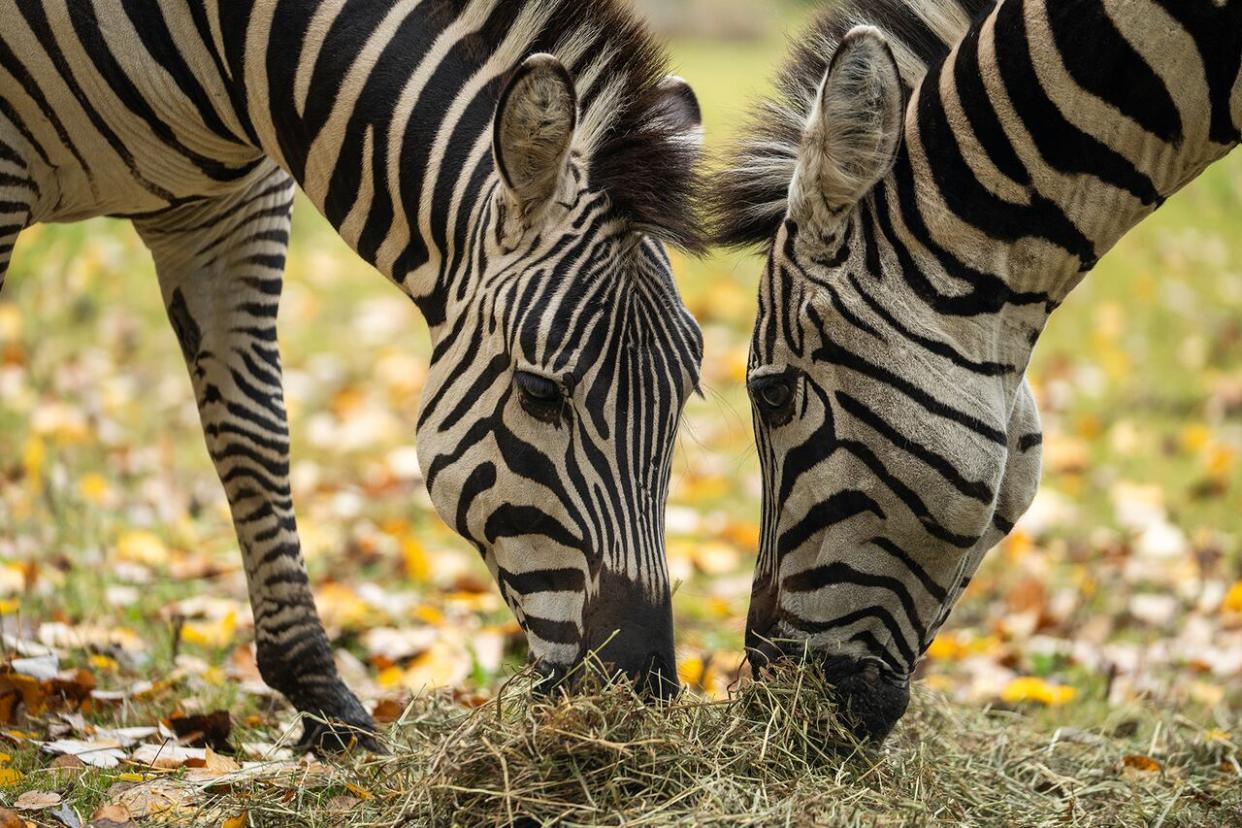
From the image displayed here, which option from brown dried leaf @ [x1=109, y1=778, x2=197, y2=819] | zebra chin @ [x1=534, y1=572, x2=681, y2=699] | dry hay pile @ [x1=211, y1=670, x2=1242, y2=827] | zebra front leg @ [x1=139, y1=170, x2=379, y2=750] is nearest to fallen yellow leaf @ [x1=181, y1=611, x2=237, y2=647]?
zebra front leg @ [x1=139, y1=170, x2=379, y2=750]

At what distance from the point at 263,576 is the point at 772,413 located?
191 centimetres

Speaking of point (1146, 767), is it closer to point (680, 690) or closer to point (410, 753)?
point (680, 690)

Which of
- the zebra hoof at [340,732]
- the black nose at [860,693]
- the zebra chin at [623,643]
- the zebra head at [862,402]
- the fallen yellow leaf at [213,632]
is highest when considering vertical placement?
the zebra head at [862,402]

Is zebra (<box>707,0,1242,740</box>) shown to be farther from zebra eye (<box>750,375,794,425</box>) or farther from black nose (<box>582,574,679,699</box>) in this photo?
black nose (<box>582,574,679,699</box>)

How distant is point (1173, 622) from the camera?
5914mm

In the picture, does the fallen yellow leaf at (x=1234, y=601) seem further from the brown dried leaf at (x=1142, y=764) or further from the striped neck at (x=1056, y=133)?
the striped neck at (x=1056, y=133)

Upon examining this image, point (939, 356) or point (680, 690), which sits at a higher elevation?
point (939, 356)

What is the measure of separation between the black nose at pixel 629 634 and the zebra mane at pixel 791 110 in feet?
3.13

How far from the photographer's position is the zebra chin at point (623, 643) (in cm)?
306

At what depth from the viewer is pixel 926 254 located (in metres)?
3.11

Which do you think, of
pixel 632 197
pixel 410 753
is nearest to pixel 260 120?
pixel 632 197

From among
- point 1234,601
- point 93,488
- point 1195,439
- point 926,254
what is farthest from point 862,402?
point 1195,439

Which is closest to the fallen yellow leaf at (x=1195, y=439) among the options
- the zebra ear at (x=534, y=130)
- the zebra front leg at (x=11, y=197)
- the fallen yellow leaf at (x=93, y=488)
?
the zebra ear at (x=534, y=130)

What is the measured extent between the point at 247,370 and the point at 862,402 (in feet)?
7.15
